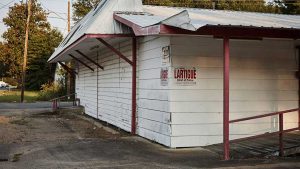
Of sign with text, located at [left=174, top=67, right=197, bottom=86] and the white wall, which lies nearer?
sign with text, located at [left=174, top=67, right=197, bottom=86]

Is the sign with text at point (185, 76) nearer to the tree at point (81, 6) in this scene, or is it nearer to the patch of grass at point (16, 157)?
the patch of grass at point (16, 157)

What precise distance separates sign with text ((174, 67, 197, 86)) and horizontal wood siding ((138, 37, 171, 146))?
40 cm

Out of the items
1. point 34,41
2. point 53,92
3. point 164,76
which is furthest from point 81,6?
point 164,76

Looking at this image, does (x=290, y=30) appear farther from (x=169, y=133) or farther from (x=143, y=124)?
(x=143, y=124)

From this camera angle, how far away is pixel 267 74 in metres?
11.8

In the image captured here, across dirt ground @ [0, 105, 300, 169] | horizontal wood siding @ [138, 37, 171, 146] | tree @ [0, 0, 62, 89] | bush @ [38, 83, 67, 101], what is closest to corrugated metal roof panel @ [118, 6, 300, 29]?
horizontal wood siding @ [138, 37, 171, 146]

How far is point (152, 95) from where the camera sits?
39.4 feet

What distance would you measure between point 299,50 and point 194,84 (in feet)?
11.1

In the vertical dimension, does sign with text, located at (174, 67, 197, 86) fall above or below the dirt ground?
above

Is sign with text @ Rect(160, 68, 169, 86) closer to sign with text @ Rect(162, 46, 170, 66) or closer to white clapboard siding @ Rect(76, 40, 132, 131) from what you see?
sign with text @ Rect(162, 46, 170, 66)

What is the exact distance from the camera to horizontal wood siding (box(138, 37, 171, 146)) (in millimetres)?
11086

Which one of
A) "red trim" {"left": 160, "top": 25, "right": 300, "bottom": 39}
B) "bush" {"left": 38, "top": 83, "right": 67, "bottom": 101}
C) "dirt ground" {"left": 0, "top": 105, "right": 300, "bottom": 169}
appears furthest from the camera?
"bush" {"left": 38, "top": 83, "right": 67, "bottom": 101}

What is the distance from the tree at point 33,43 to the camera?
206 ft

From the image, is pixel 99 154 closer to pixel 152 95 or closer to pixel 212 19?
pixel 152 95
